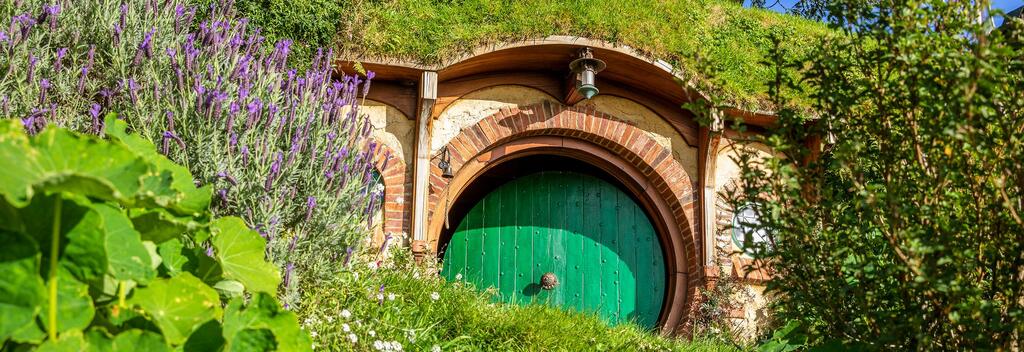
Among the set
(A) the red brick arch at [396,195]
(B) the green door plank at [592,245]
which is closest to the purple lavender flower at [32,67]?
(A) the red brick arch at [396,195]

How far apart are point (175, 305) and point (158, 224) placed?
0.20 meters

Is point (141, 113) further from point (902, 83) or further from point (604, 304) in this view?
point (604, 304)

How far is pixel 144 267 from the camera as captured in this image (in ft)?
5.56

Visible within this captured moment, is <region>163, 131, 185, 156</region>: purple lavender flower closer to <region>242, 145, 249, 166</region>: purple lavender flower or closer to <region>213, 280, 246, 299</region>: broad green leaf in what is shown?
<region>242, 145, 249, 166</region>: purple lavender flower

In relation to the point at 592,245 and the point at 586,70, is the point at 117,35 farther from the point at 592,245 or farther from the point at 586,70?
the point at 592,245

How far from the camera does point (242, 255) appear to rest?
2.15m

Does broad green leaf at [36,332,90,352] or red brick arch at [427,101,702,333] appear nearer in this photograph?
broad green leaf at [36,332,90,352]

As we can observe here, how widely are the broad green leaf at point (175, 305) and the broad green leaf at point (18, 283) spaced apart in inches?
9.0

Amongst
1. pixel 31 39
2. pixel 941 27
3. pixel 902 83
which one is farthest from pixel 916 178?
pixel 31 39

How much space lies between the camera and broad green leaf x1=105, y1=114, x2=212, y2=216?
1.67 meters

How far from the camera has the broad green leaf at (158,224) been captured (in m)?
1.84

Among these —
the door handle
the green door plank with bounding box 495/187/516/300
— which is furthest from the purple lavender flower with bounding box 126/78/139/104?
the door handle

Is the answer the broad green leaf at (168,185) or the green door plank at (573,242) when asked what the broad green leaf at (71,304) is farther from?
the green door plank at (573,242)

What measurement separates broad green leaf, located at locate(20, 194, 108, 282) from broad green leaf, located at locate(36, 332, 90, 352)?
0.11m
